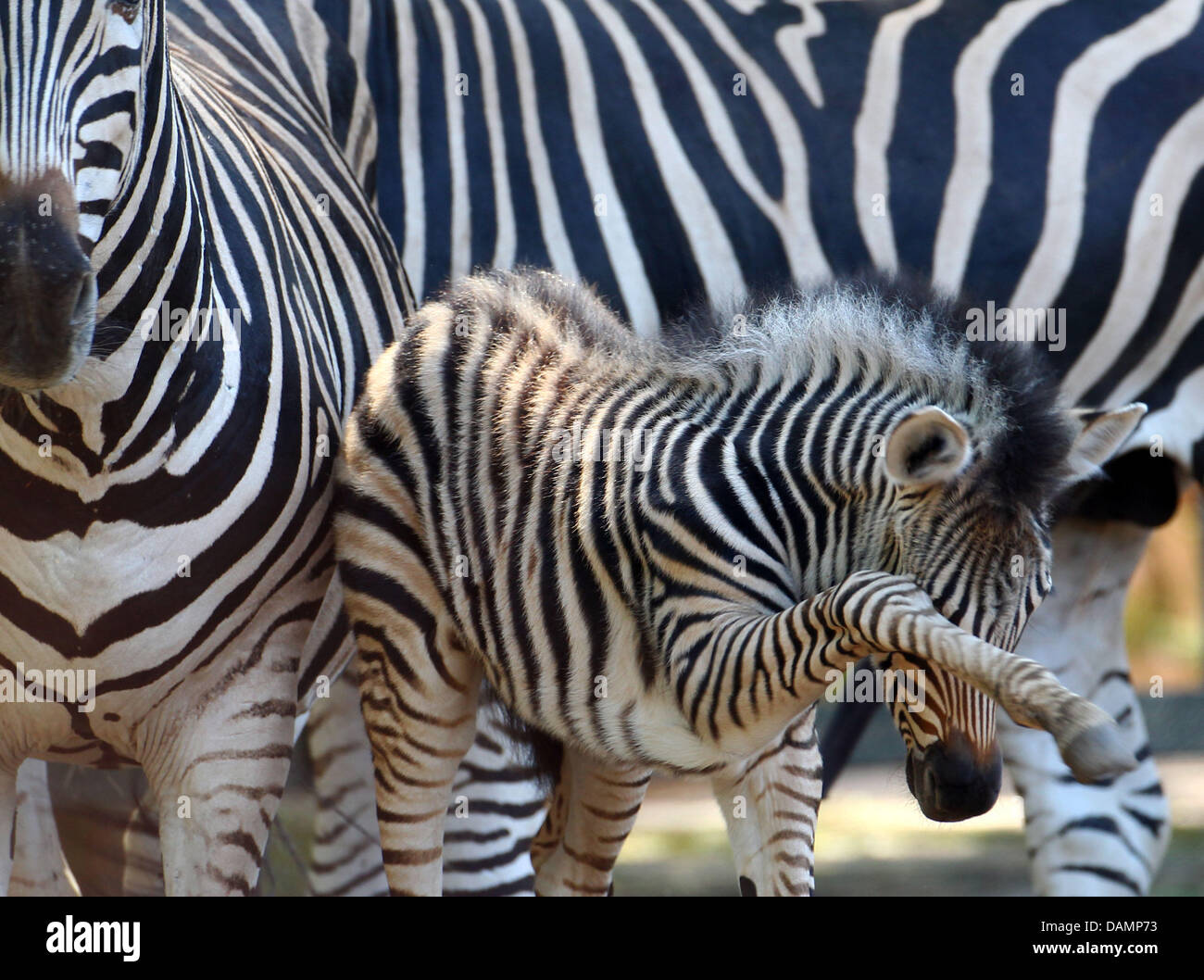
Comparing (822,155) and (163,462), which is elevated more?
(822,155)

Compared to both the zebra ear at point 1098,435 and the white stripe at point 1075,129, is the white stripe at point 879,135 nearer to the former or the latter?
the white stripe at point 1075,129

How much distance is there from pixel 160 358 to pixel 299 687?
31.4 inches

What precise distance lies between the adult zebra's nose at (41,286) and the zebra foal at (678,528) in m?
0.80

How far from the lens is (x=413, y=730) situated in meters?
3.13

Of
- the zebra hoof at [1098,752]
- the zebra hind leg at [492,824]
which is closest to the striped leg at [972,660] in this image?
the zebra hoof at [1098,752]

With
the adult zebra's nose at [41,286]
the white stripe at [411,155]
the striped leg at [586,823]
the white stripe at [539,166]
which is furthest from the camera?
the white stripe at [539,166]

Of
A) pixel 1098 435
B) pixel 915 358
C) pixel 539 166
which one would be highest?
pixel 539 166

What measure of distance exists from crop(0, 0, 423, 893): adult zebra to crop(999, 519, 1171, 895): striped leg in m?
2.98

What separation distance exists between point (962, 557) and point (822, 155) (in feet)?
7.92

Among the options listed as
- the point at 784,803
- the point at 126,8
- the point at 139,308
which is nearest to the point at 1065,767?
the point at 784,803

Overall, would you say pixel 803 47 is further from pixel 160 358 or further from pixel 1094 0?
pixel 160 358

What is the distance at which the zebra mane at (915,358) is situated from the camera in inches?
111

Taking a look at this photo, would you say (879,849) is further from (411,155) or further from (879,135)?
(411,155)

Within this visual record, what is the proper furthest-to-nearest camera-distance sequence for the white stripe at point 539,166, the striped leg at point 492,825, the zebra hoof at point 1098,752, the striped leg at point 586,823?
the white stripe at point 539,166
the striped leg at point 492,825
the striped leg at point 586,823
the zebra hoof at point 1098,752
